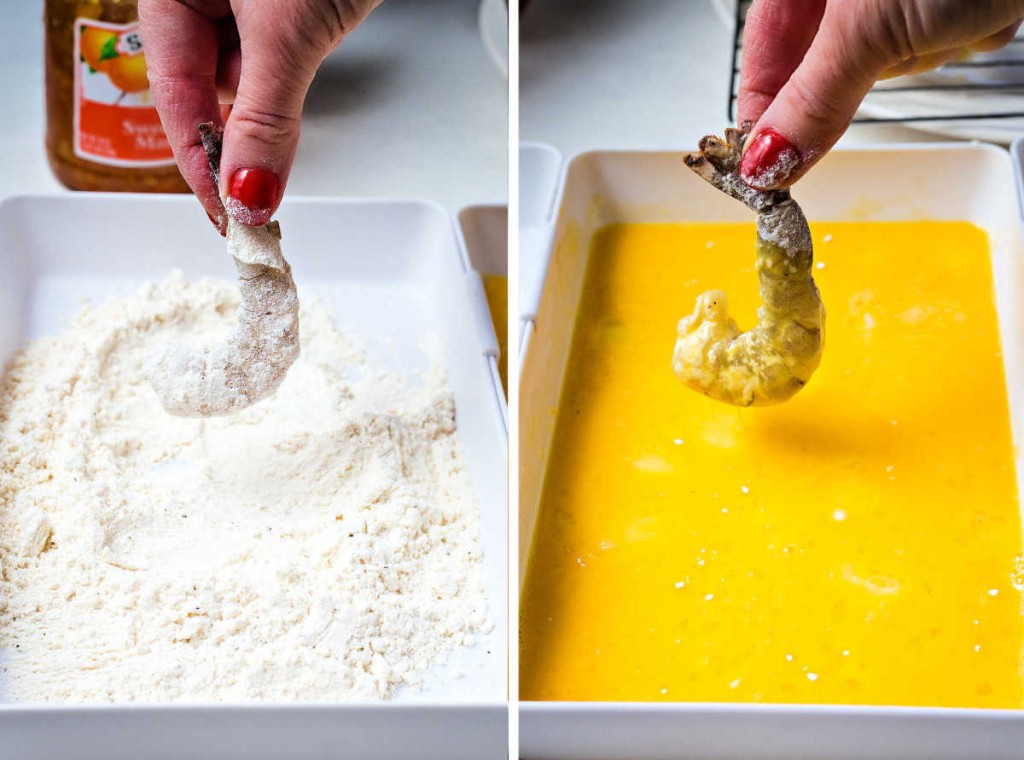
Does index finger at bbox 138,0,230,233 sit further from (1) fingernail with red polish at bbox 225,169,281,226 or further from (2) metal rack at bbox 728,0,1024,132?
(2) metal rack at bbox 728,0,1024,132

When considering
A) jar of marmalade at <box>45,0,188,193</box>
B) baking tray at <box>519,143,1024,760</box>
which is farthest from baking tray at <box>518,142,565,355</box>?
jar of marmalade at <box>45,0,188,193</box>

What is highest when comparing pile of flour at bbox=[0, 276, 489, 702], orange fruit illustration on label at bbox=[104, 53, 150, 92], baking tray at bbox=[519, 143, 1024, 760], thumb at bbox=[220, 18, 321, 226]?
thumb at bbox=[220, 18, 321, 226]

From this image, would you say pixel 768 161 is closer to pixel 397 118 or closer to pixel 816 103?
pixel 816 103

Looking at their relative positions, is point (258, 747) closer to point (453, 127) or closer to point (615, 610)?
point (615, 610)

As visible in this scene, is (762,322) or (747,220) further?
(747,220)

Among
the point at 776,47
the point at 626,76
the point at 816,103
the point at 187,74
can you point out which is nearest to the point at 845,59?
the point at 816,103

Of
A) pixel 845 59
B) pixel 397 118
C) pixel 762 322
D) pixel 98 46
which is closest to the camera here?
pixel 845 59
